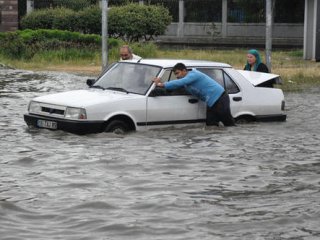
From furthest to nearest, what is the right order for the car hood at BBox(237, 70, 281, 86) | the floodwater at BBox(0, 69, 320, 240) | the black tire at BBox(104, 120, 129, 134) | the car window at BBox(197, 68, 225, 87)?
the car hood at BBox(237, 70, 281, 86) < the car window at BBox(197, 68, 225, 87) < the black tire at BBox(104, 120, 129, 134) < the floodwater at BBox(0, 69, 320, 240)

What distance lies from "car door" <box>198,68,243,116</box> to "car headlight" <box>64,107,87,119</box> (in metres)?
2.84

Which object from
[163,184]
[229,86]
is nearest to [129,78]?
[229,86]

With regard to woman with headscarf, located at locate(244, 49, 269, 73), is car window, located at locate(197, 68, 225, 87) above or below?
below

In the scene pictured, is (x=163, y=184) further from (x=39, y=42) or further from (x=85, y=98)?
(x=39, y=42)

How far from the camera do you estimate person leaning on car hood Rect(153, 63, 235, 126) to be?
45.3 ft

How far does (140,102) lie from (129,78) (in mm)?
836

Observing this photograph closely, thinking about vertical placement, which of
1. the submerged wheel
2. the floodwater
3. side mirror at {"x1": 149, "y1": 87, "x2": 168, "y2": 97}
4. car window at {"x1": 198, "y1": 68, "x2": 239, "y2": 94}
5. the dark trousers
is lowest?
the floodwater

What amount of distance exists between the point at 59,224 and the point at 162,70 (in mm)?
6336

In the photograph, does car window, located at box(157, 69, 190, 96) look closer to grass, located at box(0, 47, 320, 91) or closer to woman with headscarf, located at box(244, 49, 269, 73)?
woman with headscarf, located at box(244, 49, 269, 73)

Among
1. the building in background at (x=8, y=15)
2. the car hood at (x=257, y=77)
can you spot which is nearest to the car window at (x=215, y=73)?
the car hood at (x=257, y=77)

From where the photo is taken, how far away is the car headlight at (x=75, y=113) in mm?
12852

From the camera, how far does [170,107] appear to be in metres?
13.8

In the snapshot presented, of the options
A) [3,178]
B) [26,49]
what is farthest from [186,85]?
[26,49]

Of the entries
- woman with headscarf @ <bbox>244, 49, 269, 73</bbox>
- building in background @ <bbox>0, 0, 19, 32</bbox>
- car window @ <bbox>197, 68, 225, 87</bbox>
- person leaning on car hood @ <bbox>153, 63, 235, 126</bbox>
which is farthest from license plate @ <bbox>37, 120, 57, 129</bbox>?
building in background @ <bbox>0, 0, 19, 32</bbox>
